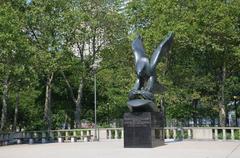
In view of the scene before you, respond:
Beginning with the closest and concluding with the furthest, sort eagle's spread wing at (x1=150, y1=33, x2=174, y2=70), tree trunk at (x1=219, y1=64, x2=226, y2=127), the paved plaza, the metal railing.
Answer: the paved plaza, eagle's spread wing at (x1=150, y1=33, x2=174, y2=70), the metal railing, tree trunk at (x1=219, y1=64, x2=226, y2=127)

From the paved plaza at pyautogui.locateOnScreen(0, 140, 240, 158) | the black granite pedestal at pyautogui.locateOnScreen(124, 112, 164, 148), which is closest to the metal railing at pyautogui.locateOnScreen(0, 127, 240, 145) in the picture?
the paved plaza at pyautogui.locateOnScreen(0, 140, 240, 158)

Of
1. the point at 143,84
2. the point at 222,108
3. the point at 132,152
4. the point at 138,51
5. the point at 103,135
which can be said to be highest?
the point at 138,51

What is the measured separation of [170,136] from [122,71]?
35.2ft

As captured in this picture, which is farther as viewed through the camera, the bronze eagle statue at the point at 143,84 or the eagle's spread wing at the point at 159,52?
the eagle's spread wing at the point at 159,52

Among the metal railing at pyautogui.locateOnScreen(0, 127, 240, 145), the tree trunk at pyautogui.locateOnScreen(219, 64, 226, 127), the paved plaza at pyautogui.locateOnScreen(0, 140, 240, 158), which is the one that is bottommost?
the paved plaza at pyautogui.locateOnScreen(0, 140, 240, 158)

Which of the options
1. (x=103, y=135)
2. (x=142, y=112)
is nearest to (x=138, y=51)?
(x=142, y=112)

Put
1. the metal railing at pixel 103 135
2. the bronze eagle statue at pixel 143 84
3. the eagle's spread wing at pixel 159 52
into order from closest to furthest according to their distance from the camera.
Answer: the bronze eagle statue at pixel 143 84, the eagle's spread wing at pixel 159 52, the metal railing at pixel 103 135

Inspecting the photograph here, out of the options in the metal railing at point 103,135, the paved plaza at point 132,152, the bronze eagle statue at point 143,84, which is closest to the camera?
the paved plaza at point 132,152

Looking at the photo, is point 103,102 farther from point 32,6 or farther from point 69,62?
point 32,6

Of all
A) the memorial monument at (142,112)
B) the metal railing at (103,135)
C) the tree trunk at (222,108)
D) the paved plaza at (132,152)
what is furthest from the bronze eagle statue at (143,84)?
the tree trunk at (222,108)

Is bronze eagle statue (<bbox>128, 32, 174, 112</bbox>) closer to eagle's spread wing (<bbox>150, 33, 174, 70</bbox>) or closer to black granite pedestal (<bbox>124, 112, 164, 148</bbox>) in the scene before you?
eagle's spread wing (<bbox>150, 33, 174, 70</bbox>)

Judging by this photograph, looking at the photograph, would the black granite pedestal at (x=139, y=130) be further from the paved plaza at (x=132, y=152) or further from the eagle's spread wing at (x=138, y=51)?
the eagle's spread wing at (x=138, y=51)

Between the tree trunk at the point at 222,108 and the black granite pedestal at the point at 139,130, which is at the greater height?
the tree trunk at the point at 222,108

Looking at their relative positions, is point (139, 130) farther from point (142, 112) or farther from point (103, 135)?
point (103, 135)
